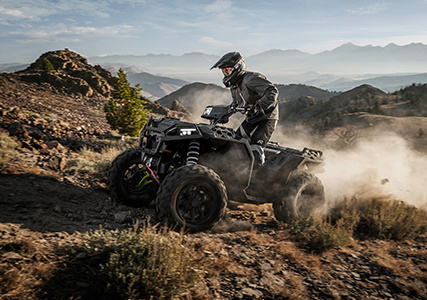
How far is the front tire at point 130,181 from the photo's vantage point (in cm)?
546

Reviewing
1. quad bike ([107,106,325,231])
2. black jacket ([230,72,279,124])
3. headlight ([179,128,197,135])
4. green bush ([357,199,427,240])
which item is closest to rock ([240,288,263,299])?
quad bike ([107,106,325,231])

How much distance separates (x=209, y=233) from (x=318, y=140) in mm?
20384

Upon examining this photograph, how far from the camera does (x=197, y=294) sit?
3031 mm

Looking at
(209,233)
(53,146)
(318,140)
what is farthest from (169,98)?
(209,233)

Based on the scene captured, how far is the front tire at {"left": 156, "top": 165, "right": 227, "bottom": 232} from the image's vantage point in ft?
13.4

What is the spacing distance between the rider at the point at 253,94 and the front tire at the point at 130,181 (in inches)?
82.5

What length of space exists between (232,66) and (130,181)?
297 centimetres

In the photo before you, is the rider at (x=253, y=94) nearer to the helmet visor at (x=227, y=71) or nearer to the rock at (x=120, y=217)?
the helmet visor at (x=227, y=71)

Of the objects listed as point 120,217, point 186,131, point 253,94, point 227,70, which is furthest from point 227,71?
point 120,217

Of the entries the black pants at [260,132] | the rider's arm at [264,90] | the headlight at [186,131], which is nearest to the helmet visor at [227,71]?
the rider's arm at [264,90]

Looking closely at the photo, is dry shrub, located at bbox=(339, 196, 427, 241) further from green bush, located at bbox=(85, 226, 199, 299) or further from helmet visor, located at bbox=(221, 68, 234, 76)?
green bush, located at bbox=(85, 226, 199, 299)

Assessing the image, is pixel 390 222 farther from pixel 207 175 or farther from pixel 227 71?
pixel 227 71

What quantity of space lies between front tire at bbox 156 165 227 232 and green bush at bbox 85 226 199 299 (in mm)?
728

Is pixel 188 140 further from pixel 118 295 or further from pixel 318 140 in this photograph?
pixel 318 140
